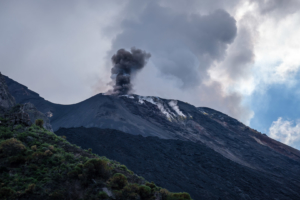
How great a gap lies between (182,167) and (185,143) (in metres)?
18.0

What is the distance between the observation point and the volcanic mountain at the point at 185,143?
140ft

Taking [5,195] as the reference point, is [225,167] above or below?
above

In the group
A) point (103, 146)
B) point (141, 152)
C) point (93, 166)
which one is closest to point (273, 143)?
point (141, 152)

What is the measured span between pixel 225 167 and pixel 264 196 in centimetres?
1149

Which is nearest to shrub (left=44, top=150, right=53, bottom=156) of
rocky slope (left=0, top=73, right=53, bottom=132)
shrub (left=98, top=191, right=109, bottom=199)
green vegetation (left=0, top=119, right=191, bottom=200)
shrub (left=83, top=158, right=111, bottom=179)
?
green vegetation (left=0, top=119, right=191, bottom=200)

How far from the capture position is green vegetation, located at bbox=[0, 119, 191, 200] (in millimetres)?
11508

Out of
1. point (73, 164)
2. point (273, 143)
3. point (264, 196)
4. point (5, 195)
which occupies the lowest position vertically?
point (5, 195)

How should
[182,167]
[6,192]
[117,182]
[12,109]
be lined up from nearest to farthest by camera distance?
1. [6,192]
2. [117,182]
3. [12,109]
4. [182,167]

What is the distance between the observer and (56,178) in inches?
508

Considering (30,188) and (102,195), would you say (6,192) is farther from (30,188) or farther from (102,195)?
(102,195)

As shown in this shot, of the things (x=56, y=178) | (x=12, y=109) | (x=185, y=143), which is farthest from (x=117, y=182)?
(x=185, y=143)

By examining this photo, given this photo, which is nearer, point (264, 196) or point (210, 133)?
point (264, 196)

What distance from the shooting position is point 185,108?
113 metres

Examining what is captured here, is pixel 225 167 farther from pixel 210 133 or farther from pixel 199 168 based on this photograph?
pixel 210 133
